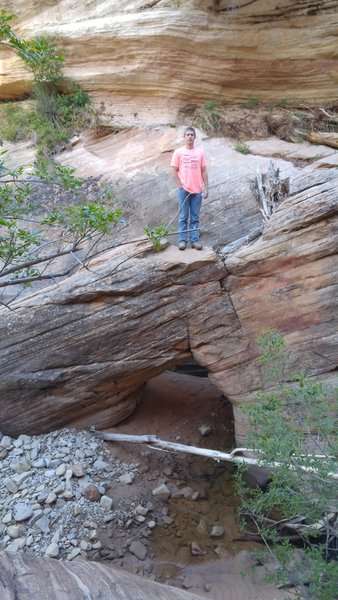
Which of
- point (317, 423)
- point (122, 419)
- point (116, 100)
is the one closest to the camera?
point (317, 423)

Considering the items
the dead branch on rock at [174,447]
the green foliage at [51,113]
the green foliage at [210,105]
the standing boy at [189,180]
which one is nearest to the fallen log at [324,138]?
the green foliage at [210,105]

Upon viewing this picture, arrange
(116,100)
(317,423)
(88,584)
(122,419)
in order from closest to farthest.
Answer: (88,584) → (317,423) → (122,419) → (116,100)

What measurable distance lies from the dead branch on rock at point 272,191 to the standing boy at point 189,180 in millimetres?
1028

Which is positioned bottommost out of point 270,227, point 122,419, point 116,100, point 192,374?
point 192,374

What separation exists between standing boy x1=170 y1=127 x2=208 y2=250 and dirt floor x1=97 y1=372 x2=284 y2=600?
2901 millimetres

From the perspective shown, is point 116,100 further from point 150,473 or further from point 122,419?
point 150,473

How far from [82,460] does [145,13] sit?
26.9 feet

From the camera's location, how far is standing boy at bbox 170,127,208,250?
7004 mm

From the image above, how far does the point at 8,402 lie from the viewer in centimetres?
737

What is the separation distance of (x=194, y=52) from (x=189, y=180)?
434 cm

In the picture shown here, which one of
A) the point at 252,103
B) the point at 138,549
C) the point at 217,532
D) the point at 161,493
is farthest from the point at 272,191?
the point at 138,549

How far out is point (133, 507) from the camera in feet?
22.6

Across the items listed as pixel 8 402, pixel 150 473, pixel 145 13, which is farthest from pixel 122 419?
pixel 145 13

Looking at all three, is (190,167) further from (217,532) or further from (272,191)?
(217,532)
